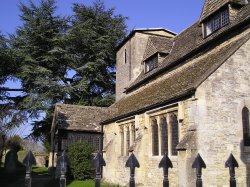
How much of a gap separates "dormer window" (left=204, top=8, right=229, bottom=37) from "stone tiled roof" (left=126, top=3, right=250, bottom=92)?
429mm

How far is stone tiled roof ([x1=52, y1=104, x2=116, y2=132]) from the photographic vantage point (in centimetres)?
2323

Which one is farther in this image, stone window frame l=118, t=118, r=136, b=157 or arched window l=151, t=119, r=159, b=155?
stone window frame l=118, t=118, r=136, b=157

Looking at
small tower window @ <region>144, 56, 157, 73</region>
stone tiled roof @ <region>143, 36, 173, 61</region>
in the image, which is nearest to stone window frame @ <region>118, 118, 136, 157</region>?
small tower window @ <region>144, 56, 157, 73</region>

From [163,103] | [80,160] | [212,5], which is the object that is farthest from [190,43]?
[80,160]

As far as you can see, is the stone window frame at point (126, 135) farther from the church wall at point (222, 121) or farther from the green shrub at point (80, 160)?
the church wall at point (222, 121)

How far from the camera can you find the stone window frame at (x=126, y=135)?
1920 cm

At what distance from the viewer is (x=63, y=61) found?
34688mm

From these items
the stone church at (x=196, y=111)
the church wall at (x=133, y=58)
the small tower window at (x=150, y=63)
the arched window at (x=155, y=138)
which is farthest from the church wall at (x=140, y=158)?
the church wall at (x=133, y=58)

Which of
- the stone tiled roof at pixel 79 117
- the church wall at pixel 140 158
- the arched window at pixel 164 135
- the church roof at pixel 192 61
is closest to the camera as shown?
the church roof at pixel 192 61

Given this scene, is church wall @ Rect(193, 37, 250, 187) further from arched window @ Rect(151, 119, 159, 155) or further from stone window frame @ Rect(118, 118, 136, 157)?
stone window frame @ Rect(118, 118, 136, 157)

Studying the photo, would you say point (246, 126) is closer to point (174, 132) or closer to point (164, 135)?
point (174, 132)

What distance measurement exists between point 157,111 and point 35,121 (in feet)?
70.9

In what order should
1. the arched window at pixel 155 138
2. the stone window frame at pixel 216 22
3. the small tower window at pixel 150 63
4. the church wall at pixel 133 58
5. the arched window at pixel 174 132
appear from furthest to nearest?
1. the church wall at pixel 133 58
2. the small tower window at pixel 150 63
3. the arched window at pixel 155 138
4. the stone window frame at pixel 216 22
5. the arched window at pixel 174 132

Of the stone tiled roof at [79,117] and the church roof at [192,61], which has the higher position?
the church roof at [192,61]
